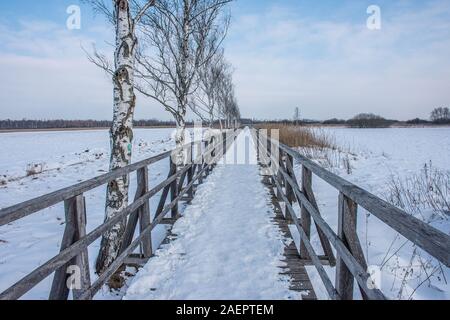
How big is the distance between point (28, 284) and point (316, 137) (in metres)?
15.2

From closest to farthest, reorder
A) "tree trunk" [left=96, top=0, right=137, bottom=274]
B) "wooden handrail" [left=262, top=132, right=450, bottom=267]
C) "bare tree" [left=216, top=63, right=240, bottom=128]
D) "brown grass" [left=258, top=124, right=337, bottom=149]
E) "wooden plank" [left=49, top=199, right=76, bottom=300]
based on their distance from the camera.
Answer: "wooden handrail" [left=262, top=132, right=450, bottom=267] → "wooden plank" [left=49, top=199, right=76, bottom=300] → "tree trunk" [left=96, top=0, right=137, bottom=274] → "brown grass" [left=258, top=124, right=337, bottom=149] → "bare tree" [left=216, top=63, right=240, bottom=128]

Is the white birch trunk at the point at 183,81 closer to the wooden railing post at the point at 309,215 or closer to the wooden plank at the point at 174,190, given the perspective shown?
the wooden plank at the point at 174,190

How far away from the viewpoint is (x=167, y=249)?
4.28 metres

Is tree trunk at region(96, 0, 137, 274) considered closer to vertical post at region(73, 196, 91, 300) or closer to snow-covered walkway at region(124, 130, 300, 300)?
snow-covered walkway at region(124, 130, 300, 300)

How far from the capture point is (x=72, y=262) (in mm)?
2480

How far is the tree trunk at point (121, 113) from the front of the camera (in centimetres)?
401

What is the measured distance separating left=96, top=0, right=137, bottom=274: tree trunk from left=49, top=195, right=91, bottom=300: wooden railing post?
4.73ft

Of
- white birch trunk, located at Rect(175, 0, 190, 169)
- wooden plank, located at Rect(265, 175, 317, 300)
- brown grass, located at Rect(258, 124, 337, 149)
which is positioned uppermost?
white birch trunk, located at Rect(175, 0, 190, 169)

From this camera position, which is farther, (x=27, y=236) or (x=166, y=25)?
(x=166, y=25)

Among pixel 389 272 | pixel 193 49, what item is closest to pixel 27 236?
pixel 389 272

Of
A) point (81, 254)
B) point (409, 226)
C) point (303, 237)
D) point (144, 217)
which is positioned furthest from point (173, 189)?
point (409, 226)

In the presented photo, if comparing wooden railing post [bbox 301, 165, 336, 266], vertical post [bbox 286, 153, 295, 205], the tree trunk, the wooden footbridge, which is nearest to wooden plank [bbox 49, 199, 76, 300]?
the wooden footbridge

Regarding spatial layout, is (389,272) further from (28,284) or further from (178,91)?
(178,91)

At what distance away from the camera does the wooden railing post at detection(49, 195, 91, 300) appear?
7.83 feet
